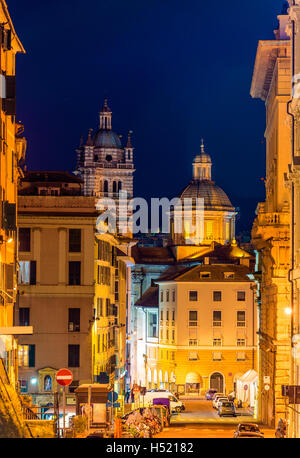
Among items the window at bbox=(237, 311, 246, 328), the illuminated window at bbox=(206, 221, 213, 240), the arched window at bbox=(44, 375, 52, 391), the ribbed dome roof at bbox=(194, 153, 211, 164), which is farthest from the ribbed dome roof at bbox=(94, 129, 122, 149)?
the arched window at bbox=(44, 375, 52, 391)

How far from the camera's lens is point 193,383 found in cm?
11194

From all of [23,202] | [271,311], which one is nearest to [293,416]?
[271,311]

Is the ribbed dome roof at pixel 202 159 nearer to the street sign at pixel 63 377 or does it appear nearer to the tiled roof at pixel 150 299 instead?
the tiled roof at pixel 150 299

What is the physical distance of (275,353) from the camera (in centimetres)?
5359

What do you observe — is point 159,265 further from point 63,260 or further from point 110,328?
point 63,260

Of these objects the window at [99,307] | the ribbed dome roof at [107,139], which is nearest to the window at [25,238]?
the window at [99,307]

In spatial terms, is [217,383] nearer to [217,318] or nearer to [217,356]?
[217,356]

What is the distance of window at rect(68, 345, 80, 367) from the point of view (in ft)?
214

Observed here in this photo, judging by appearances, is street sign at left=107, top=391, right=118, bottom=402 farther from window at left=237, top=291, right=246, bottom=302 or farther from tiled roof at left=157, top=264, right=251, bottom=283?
window at left=237, top=291, right=246, bottom=302

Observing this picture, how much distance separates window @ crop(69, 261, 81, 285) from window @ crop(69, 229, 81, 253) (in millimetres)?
765

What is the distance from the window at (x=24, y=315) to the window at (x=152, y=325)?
197ft

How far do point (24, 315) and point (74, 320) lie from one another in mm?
2958

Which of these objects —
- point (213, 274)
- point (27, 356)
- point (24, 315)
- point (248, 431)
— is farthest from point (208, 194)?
point (248, 431)

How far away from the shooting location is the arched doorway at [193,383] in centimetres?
11100
